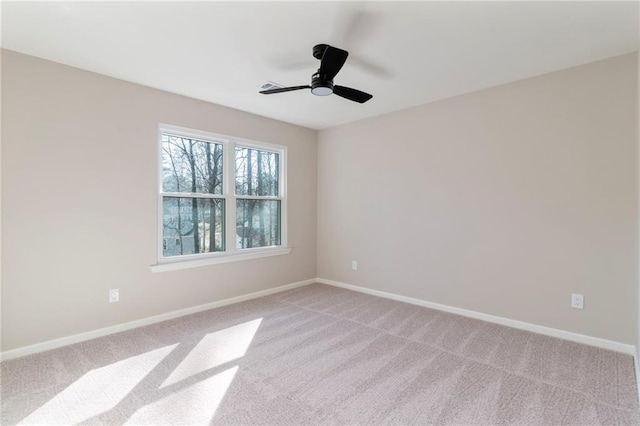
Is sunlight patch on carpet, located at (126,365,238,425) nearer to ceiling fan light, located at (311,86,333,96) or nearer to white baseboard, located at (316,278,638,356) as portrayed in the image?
ceiling fan light, located at (311,86,333,96)

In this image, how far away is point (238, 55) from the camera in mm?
2576

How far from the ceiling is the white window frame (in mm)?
676

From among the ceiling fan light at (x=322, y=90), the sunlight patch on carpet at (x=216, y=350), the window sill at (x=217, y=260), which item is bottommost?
the sunlight patch on carpet at (x=216, y=350)

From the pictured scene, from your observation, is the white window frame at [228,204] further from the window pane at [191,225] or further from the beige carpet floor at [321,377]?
the beige carpet floor at [321,377]

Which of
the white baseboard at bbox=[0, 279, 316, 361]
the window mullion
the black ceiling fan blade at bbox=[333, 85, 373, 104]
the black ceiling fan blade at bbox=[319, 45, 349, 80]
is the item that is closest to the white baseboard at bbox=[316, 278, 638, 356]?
the white baseboard at bbox=[0, 279, 316, 361]

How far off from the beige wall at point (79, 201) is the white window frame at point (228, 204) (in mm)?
85

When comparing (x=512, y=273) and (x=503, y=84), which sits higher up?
(x=503, y=84)

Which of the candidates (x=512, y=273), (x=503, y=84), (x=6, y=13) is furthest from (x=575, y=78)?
(x=6, y=13)

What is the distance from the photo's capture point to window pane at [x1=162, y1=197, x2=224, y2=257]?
11.3 ft

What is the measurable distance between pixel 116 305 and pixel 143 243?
0.63 m

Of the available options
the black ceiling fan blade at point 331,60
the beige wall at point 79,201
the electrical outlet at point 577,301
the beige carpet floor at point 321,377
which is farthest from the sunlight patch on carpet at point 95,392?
the electrical outlet at point 577,301

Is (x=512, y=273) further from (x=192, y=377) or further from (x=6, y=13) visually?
(x=6, y=13)

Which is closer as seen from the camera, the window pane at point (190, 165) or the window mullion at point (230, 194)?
the window pane at point (190, 165)

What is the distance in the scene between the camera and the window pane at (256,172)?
413 centimetres
